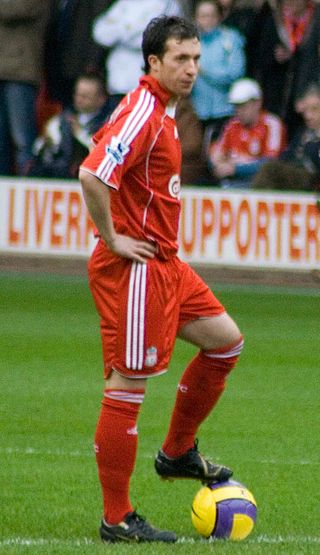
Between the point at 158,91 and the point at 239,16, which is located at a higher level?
the point at 158,91

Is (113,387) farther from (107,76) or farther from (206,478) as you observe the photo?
(107,76)

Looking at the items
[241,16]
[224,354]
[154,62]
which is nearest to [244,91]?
[241,16]

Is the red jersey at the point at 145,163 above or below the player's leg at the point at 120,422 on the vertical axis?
above

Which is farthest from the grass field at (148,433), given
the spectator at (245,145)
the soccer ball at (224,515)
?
the spectator at (245,145)

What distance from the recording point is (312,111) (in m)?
17.5

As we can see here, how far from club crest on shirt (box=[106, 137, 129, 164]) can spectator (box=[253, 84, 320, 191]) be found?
11.1 m

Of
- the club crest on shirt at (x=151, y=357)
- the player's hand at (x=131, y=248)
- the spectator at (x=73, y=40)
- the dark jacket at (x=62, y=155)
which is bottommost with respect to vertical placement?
the dark jacket at (x=62, y=155)

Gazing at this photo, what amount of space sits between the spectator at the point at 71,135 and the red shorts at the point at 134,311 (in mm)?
11729

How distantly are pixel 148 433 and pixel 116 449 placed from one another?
2932 mm

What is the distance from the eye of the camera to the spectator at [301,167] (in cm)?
1778

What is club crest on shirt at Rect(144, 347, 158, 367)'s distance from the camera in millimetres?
6824

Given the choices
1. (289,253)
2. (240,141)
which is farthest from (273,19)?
(289,253)

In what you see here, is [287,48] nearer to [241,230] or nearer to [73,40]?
[241,230]

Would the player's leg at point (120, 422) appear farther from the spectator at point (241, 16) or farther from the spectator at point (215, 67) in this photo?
the spectator at point (241, 16)
